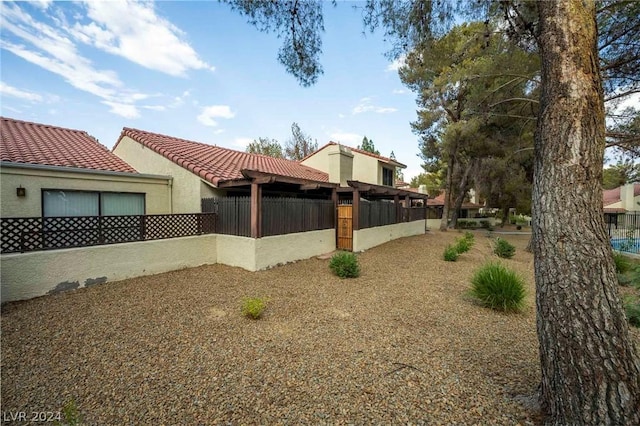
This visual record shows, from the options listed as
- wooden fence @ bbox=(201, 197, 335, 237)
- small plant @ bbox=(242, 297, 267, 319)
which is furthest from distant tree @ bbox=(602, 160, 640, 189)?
small plant @ bbox=(242, 297, 267, 319)

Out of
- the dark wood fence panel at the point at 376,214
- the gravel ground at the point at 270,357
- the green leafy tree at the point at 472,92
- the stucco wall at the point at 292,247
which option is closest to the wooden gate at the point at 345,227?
the stucco wall at the point at 292,247

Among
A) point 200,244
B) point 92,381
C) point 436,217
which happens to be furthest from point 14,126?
point 436,217

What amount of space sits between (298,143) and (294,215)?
27.8m

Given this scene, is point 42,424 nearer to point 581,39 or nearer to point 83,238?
point 83,238

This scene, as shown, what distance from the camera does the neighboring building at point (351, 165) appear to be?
1634cm

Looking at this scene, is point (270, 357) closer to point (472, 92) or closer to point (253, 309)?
point (253, 309)

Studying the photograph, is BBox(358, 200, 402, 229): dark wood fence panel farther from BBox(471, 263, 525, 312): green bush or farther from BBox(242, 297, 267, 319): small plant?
BBox(242, 297, 267, 319): small plant

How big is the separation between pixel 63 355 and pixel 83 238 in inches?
161

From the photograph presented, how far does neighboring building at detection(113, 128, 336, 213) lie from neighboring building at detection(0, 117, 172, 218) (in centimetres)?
79

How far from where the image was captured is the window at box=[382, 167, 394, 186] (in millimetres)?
21570

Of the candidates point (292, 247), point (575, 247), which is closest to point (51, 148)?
point (292, 247)

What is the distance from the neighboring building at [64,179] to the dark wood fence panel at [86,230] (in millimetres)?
2178

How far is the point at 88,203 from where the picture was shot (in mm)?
9398

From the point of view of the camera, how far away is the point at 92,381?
3314 millimetres
